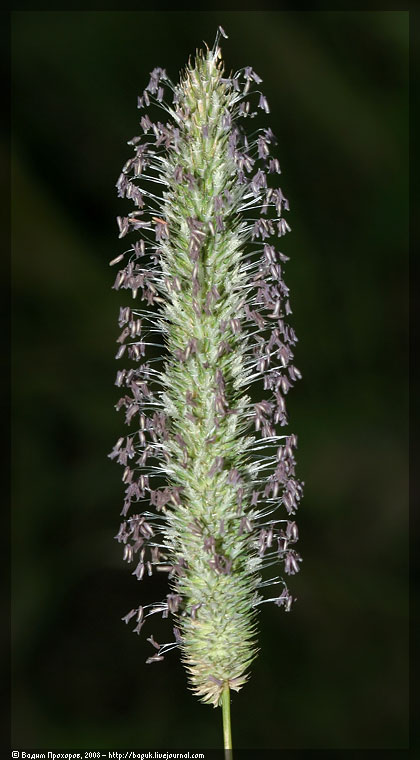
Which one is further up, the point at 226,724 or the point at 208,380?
the point at 208,380

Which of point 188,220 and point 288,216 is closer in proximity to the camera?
point 188,220

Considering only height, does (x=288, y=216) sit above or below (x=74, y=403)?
above

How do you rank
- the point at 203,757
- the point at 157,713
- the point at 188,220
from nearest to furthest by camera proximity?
Answer: the point at 188,220 < the point at 203,757 < the point at 157,713

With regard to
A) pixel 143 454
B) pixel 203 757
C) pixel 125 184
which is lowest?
pixel 203 757

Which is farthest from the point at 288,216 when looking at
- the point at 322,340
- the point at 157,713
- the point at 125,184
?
the point at 157,713

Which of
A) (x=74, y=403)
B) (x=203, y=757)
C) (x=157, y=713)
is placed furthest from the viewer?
(x=74, y=403)

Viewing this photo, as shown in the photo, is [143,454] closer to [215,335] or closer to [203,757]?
[215,335]

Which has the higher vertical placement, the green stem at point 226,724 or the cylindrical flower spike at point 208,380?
the cylindrical flower spike at point 208,380

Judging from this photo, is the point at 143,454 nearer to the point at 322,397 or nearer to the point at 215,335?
the point at 215,335

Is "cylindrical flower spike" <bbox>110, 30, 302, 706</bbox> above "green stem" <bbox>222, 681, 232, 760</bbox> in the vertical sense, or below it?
above
